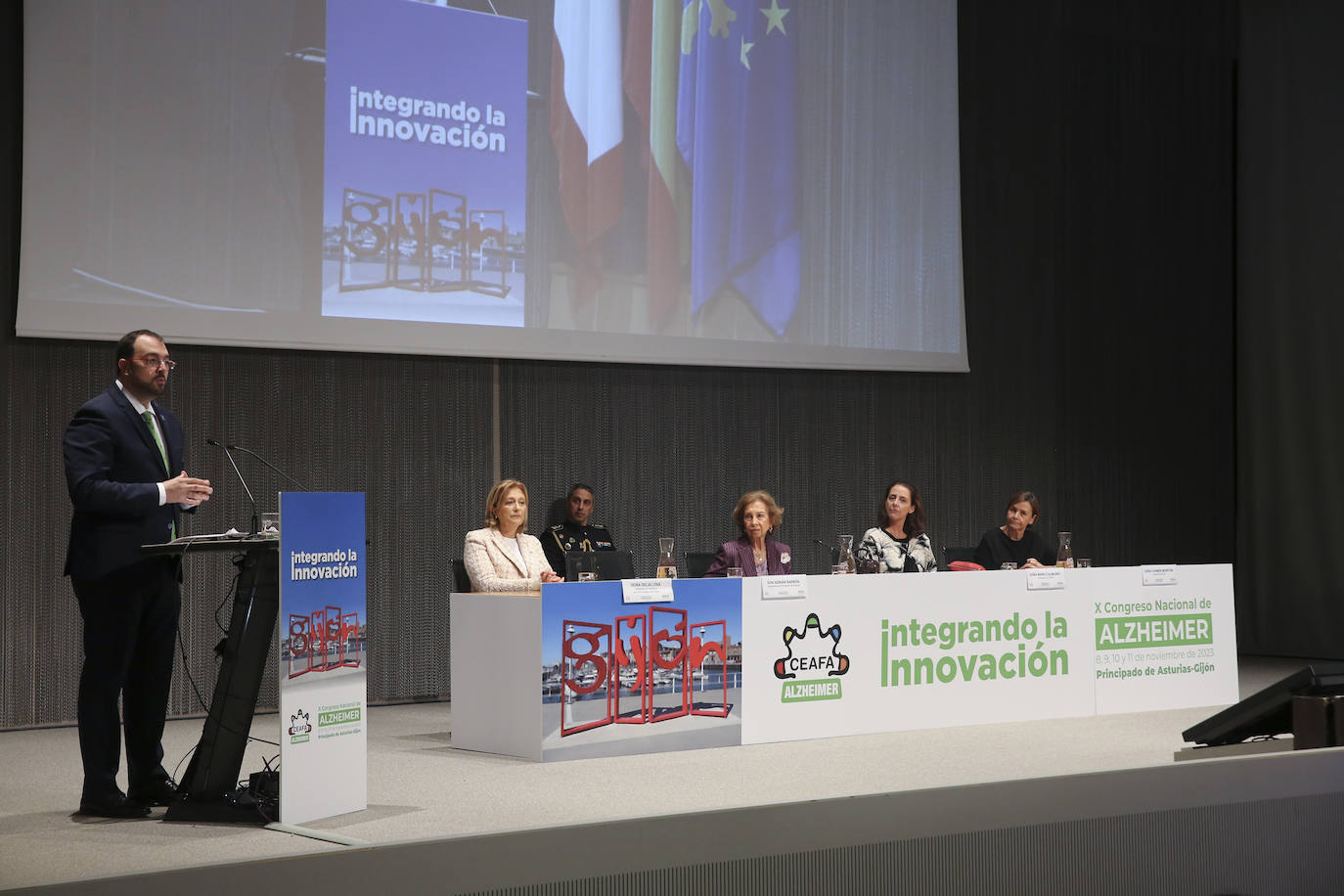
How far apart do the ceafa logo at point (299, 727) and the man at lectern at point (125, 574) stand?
0.49 m

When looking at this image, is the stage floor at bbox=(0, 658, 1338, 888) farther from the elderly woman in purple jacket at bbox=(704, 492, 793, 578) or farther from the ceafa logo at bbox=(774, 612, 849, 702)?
the elderly woman in purple jacket at bbox=(704, 492, 793, 578)

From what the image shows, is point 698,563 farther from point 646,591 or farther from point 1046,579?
point 1046,579

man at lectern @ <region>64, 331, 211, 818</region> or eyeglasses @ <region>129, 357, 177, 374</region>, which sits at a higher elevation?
eyeglasses @ <region>129, 357, 177, 374</region>

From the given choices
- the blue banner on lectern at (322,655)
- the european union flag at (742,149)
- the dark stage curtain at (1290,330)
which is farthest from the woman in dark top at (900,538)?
the dark stage curtain at (1290,330)

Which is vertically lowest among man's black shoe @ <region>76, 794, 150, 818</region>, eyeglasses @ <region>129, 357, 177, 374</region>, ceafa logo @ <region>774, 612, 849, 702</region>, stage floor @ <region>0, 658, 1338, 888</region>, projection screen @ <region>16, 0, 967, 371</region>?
stage floor @ <region>0, 658, 1338, 888</region>

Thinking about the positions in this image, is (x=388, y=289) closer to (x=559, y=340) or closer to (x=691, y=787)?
(x=559, y=340)

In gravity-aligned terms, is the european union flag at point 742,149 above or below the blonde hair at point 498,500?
above

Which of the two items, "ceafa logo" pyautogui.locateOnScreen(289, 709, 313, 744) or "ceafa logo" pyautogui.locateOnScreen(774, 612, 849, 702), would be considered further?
"ceafa logo" pyautogui.locateOnScreen(774, 612, 849, 702)

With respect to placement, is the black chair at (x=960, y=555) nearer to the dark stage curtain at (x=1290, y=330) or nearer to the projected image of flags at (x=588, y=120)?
the projected image of flags at (x=588, y=120)

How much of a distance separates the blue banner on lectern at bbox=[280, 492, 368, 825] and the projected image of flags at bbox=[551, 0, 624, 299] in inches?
134

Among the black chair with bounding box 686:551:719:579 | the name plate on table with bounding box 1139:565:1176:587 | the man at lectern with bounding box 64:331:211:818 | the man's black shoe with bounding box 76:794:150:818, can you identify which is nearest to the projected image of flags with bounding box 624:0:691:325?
the black chair with bounding box 686:551:719:579

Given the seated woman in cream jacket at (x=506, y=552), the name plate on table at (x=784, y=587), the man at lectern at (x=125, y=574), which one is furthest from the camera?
the seated woman in cream jacket at (x=506, y=552)

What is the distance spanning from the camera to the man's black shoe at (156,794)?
3.70 metres

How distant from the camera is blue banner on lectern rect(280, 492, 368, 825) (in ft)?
11.5
